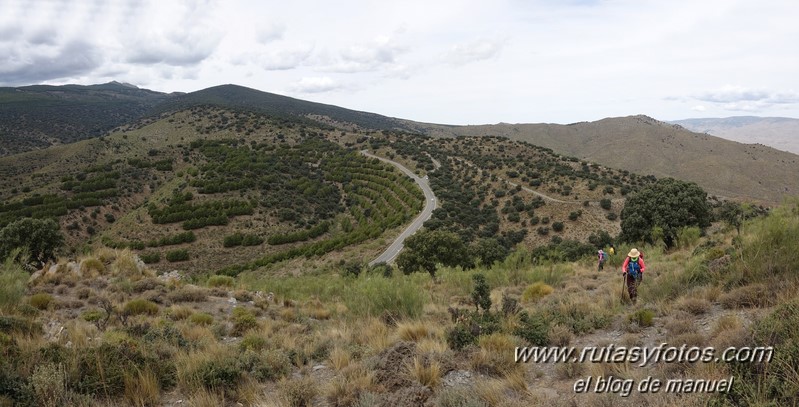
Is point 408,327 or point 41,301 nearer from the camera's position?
point 408,327

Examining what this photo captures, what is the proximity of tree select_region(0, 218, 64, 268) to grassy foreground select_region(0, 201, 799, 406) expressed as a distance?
67.4 ft

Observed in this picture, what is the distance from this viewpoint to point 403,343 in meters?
6.73

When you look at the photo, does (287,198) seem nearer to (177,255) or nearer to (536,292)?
(177,255)

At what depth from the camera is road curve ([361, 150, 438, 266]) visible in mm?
45094

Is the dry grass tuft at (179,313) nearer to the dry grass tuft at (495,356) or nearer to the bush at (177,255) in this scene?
the dry grass tuft at (495,356)

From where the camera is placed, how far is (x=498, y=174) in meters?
73.9

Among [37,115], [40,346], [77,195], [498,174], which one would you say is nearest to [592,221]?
[498,174]

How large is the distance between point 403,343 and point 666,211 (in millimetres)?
30603

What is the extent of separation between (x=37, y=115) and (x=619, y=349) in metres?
239

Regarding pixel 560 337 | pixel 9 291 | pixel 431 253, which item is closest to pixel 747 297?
pixel 560 337

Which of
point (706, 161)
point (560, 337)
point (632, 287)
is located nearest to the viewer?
point (560, 337)

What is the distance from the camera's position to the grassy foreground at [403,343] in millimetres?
4859

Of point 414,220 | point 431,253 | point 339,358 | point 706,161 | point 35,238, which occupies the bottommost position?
point 414,220

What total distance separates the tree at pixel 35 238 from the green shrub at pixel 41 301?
824 inches
